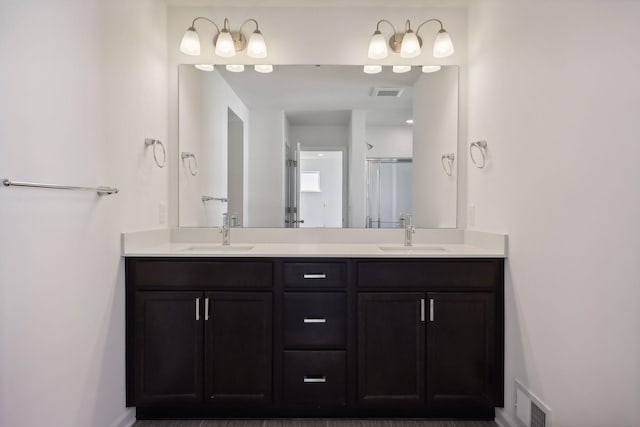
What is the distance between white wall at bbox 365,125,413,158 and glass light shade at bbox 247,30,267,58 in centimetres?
86

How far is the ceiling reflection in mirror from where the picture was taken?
253 centimetres

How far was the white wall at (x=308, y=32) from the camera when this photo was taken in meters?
2.48

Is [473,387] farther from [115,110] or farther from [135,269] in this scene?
[115,110]

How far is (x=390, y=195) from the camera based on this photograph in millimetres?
2557

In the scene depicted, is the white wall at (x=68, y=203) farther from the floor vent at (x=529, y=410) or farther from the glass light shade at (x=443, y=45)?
the floor vent at (x=529, y=410)

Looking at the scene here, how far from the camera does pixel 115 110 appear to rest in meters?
1.84

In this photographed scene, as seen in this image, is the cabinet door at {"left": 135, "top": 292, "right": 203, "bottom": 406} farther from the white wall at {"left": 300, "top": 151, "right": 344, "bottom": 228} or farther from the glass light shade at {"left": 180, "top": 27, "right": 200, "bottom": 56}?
the glass light shade at {"left": 180, "top": 27, "right": 200, "bottom": 56}

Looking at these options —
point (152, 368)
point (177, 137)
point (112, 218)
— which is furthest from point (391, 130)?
point (152, 368)

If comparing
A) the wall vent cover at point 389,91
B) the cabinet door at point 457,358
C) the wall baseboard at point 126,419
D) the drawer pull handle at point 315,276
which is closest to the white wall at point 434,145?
the wall vent cover at point 389,91

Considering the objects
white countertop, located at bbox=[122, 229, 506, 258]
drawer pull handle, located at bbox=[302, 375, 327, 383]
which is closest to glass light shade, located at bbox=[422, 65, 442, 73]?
white countertop, located at bbox=[122, 229, 506, 258]

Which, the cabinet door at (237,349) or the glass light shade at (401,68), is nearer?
the cabinet door at (237,349)

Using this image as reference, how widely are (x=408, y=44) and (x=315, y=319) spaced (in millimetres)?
1793

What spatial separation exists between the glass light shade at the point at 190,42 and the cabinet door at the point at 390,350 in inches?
71.8

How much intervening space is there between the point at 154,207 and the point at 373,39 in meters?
1.75
